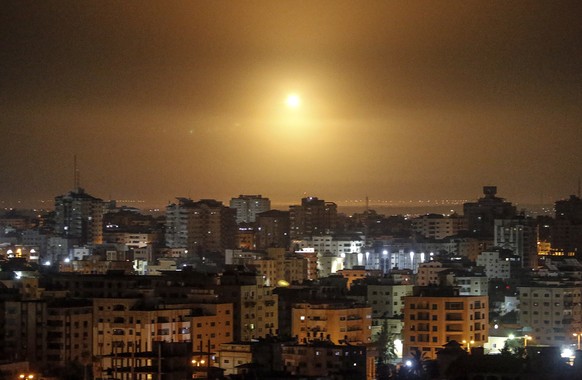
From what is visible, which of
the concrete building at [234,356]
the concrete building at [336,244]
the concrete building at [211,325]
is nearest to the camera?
the concrete building at [234,356]

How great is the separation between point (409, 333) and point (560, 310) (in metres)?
4.04

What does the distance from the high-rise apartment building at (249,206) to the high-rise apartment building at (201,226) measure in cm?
634

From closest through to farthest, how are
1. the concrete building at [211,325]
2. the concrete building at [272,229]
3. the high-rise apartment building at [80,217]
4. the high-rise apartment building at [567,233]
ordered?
1. the concrete building at [211,325]
2. the high-rise apartment building at [567,233]
3. the high-rise apartment building at [80,217]
4. the concrete building at [272,229]

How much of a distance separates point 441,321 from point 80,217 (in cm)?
2302

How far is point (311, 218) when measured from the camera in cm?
4719

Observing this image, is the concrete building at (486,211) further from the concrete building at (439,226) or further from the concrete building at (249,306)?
the concrete building at (249,306)

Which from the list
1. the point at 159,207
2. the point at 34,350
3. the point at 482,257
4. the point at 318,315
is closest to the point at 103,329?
the point at 34,350

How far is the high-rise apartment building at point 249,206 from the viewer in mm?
52000

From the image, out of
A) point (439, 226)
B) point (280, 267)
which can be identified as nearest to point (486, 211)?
point (439, 226)

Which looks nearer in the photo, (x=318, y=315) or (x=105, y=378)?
(x=105, y=378)

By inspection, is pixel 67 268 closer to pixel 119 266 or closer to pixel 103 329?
pixel 119 266

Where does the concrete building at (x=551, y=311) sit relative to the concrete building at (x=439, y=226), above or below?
below

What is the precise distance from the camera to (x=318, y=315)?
2239 centimetres

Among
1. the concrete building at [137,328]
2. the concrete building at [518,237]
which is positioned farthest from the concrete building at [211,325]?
the concrete building at [518,237]
